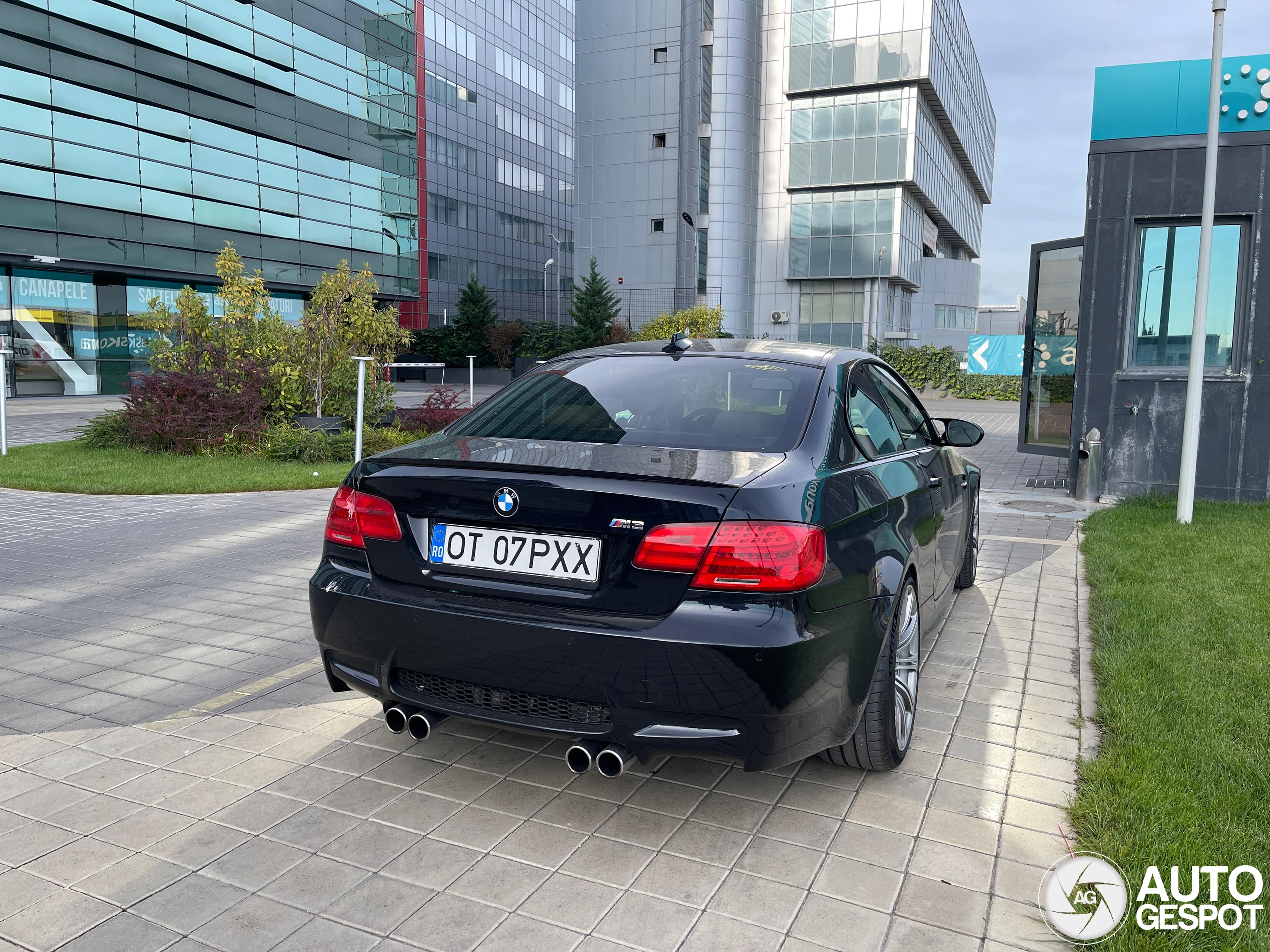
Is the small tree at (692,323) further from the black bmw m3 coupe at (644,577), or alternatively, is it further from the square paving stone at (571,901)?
the square paving stone at (571,901)

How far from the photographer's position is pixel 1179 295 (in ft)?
33.9

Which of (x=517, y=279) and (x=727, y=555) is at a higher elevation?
(x=517, y=279)

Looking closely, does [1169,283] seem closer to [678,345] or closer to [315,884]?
[678,345]

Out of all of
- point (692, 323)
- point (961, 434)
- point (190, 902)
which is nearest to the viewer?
point (190, 902)

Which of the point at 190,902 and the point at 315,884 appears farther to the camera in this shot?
the point at 315,884

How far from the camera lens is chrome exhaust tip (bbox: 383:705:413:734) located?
311cm

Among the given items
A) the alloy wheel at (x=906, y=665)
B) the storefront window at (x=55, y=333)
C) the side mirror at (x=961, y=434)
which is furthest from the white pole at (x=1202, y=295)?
the storefront window at (x=55, y=333)

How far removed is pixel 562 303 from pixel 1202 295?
68774 millimetres

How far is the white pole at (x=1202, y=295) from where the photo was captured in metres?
8.43

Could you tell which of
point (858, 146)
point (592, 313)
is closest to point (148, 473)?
point (592, 313)

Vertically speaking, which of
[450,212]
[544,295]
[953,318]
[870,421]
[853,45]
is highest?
[853,45]

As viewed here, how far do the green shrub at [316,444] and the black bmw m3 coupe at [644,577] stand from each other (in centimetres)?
1033

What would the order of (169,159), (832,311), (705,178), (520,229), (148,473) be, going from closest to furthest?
1. (148,473)
2. (169,159)
3. (832,311)
4. (705,178)
5. (520,229)

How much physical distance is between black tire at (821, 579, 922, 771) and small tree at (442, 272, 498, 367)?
4637cm
